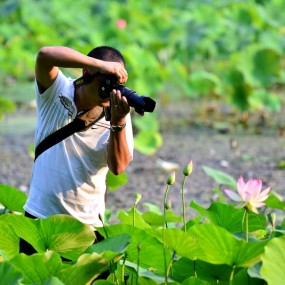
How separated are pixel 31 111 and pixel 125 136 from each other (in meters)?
5.52

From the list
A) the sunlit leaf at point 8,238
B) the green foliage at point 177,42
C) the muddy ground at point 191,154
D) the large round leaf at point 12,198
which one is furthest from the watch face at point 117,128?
the green foliage at point 177,42

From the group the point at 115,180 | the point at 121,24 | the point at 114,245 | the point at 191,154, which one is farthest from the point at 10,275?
the point at 121,24

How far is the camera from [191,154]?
6.30 metres

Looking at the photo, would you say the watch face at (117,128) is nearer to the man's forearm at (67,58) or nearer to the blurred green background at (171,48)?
the man's forearm at (67,58)

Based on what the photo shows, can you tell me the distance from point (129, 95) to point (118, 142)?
0.22 m

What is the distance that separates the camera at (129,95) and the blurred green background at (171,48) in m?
3.16

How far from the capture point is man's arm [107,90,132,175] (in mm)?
2418

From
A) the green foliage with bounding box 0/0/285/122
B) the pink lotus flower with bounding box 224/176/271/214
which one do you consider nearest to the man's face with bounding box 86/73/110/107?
the pink lotus flower with bounding box 224/176/271/214

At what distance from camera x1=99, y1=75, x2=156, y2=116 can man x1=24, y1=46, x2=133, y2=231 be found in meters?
0.08

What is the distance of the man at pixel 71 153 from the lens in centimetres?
260

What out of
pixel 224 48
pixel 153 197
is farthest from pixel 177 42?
pixel 153 197

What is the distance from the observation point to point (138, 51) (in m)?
7.27

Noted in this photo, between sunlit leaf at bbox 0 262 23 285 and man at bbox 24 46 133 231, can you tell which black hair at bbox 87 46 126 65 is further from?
sunlit leaf at bbox 0 262 23 285

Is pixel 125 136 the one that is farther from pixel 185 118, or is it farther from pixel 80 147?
pixel 185 118
